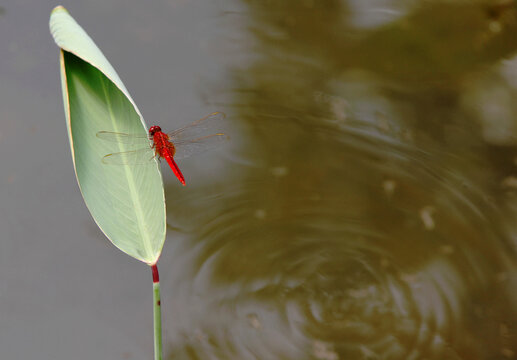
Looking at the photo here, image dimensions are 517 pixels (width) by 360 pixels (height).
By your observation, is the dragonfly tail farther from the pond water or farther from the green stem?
the green stem

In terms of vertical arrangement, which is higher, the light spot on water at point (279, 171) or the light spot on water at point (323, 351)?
the light spot on water at point (279, 171)

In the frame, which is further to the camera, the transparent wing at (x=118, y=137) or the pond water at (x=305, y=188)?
the pond water at (x=305, y=188)

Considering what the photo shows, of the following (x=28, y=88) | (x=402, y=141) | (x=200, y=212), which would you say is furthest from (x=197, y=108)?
(x=402, y=141)

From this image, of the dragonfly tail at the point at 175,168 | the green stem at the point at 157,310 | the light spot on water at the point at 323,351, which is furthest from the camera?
the dragonfly tail at the point at 175,168

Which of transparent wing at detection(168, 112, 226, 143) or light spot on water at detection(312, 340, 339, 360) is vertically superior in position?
transparent wing at detection(168, 112, 226, 143)

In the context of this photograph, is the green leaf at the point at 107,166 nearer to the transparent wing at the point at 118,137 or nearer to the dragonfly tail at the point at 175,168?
the transparent wing at the point at 118,137

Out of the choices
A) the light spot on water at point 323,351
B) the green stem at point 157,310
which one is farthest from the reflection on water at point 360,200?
the green stem at point 157,310

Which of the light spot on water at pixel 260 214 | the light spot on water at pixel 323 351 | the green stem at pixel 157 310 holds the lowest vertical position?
the green stem at pixel 157 310

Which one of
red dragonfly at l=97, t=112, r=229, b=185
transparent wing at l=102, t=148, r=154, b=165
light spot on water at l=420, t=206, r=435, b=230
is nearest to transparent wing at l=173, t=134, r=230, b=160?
red dragonfly at l=97, t=112, r=229, b=185
